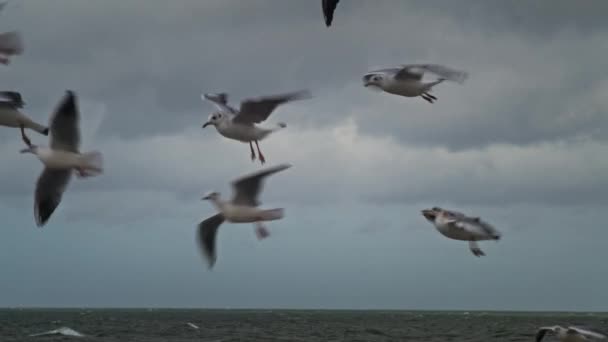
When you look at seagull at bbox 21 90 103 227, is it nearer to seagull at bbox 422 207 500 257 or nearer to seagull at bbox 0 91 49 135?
seagull at bbox 0 91 49 135

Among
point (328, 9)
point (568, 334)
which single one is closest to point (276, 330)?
point (568, 334)

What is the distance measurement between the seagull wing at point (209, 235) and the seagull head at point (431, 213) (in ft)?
10.1

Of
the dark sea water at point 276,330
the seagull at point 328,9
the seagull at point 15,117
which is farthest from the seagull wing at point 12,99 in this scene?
the dark sea water at point 276,330

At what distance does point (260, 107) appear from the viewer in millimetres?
Answer: 14219

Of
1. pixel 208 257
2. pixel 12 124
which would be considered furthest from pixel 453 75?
pixel 12 124

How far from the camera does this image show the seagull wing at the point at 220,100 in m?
15.4

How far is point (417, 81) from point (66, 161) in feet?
18.8

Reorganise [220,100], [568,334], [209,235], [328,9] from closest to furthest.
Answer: [328,9], [209,235], [220,100], [568,334]

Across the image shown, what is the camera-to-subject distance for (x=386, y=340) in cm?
4903

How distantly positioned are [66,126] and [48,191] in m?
1.27

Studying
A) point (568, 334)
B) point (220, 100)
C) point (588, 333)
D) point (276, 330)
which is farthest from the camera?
point (276, 330)

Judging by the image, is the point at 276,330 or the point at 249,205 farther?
the point at 276,330

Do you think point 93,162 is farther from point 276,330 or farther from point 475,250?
point 276,330

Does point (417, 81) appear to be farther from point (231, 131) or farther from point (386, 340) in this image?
point (386, 340)
